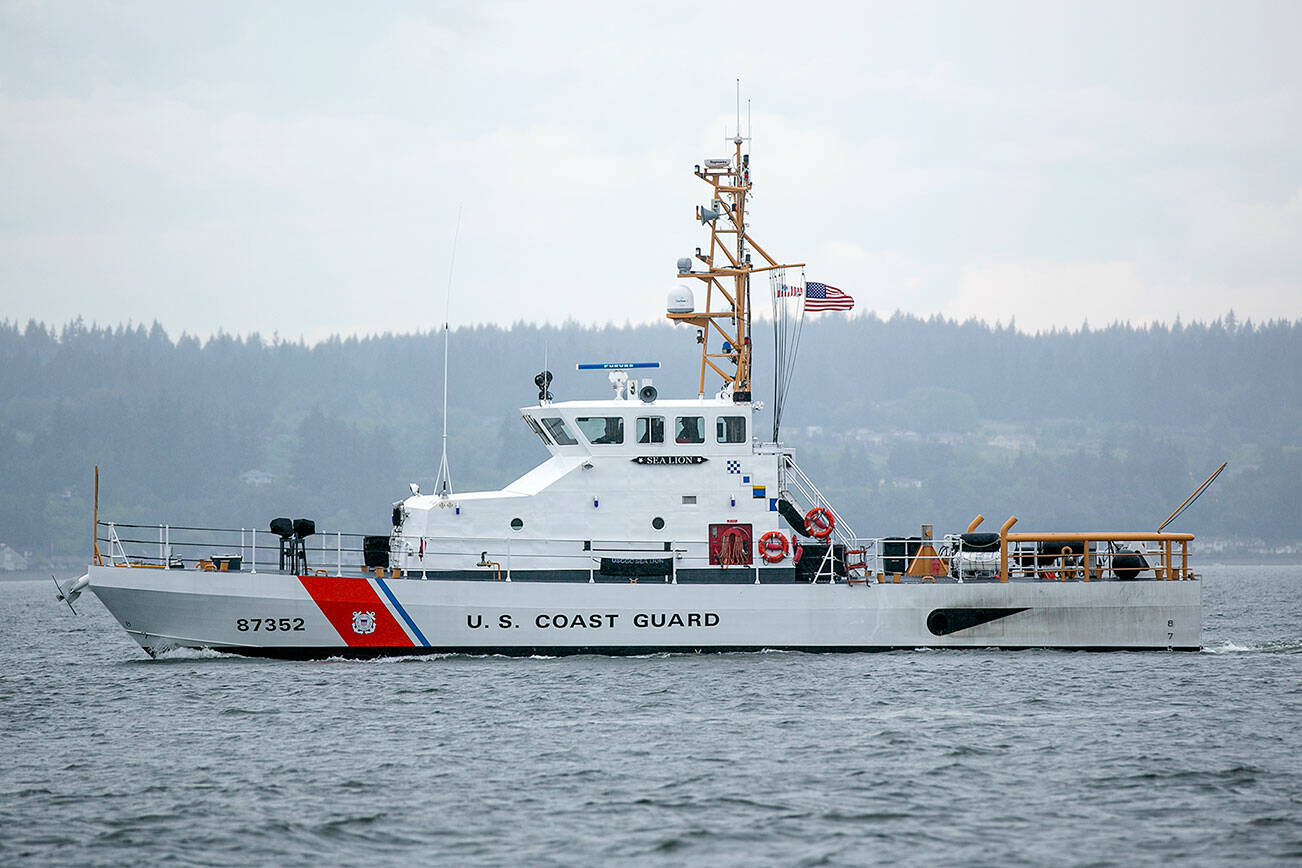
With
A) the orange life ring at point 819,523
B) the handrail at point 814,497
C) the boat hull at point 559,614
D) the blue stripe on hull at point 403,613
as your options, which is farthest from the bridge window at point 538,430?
the orange life ring at point 819,523

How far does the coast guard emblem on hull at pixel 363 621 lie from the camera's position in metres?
20.9

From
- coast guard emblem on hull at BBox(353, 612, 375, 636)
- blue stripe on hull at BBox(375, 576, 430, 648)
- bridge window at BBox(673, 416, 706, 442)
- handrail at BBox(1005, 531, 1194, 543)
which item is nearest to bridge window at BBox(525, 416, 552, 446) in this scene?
bridge window at BBox(673, 416, 706, 442)

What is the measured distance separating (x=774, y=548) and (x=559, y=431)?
4039mm

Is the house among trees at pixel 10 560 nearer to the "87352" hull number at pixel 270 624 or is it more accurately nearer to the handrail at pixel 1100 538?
the "87352" hull number at pixel 270 624

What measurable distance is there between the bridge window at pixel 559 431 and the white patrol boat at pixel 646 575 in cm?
3

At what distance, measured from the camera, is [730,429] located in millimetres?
22078

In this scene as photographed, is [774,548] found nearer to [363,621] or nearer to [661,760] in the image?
[363,621]

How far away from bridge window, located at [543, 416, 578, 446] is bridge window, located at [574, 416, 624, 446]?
0.87 ft

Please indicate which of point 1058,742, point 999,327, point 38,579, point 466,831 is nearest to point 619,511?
point 1058,742

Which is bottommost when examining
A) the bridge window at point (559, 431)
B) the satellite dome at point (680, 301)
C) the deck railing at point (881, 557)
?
the deck railing at point (881, 557)

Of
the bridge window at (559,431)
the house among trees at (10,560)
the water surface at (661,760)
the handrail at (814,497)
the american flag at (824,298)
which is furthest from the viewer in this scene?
the house among trees at (10,560)

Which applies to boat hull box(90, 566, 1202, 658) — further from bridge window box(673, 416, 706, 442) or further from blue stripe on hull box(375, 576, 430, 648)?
bridge window box(673, 416, 706, 442)

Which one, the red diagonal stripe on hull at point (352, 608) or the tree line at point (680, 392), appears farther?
the tree line at point (680, 392)

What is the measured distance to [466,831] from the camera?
12.1 meters
